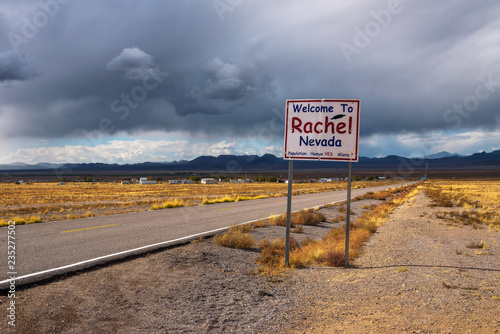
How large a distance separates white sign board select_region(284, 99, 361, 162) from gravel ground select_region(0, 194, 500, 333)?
2556mm

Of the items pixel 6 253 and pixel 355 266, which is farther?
pixel 6 253

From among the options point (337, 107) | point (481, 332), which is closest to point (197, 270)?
point (337, 107)

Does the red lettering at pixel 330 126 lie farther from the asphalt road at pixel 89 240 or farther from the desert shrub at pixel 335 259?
the asphalt road at pixel 89 240

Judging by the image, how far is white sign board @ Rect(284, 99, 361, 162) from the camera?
7.28 metres

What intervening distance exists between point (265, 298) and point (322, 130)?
3684mm

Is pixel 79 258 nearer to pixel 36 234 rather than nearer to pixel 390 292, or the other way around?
pixel 36 234

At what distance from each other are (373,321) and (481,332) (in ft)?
4.14

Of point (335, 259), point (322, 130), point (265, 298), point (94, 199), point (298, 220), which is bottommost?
point (94, 199)

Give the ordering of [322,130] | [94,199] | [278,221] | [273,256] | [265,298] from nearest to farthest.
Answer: [265,298] → [322,130] → [273,256] → [278,221] → [94,199]

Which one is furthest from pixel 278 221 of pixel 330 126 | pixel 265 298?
pixel 265 298

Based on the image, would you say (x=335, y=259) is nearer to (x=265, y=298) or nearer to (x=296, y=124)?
(x=265, y=298)

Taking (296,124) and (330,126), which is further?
(296,124)

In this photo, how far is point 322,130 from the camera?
750cm

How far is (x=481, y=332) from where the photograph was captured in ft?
14.0
